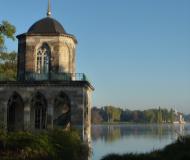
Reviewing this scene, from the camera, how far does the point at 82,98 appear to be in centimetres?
3528

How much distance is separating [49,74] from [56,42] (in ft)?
10.1

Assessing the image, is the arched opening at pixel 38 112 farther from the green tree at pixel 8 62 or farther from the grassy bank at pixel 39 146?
the green tree at pixel 8 62

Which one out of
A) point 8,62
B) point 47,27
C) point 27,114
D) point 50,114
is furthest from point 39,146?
point 8,62

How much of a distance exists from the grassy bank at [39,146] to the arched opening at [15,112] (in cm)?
793

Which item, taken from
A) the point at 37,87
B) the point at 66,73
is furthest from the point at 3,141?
the point at 66,73

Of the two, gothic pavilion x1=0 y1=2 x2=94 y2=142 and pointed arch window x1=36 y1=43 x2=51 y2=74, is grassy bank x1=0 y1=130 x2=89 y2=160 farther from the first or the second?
pointed arch window x1=36 y1=43 x2=51 y2=74

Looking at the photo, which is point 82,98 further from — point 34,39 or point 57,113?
point 34,39

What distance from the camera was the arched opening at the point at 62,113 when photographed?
121ft

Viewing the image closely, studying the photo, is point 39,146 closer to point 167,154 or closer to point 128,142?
point 167,154

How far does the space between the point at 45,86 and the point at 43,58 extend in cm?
391

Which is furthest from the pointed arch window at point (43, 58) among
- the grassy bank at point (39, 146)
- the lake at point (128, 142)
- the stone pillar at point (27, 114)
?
the grassy bank at point (39, 146)

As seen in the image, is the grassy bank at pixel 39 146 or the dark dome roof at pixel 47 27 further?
the dark dome roof at pixel 47 27

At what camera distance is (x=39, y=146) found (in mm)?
25781

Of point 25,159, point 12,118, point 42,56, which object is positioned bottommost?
point 25,159
